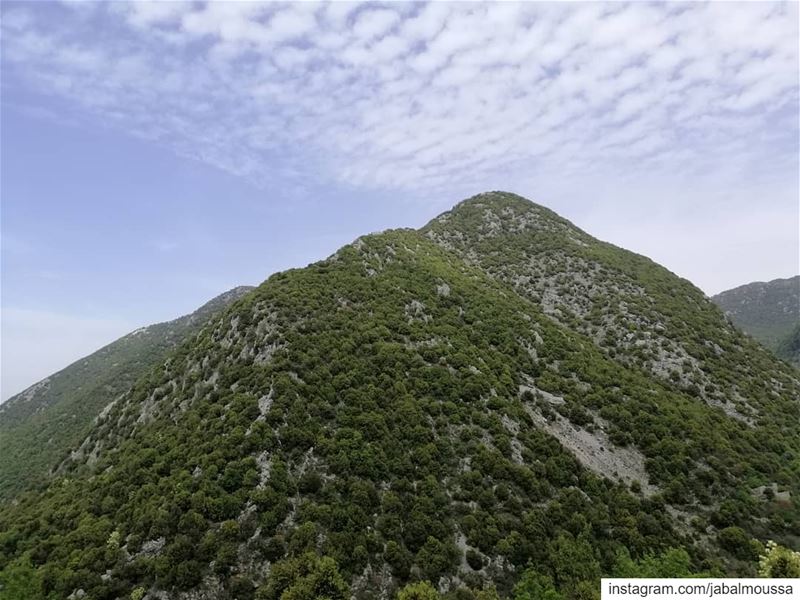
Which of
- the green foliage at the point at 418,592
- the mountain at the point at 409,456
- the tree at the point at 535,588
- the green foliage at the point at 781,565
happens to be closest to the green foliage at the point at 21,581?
the mountain at the point at 409,456

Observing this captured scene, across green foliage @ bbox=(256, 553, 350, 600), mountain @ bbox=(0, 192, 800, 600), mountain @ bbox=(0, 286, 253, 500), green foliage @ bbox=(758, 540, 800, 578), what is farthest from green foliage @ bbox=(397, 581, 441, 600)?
mountain @ bbox=(0, 286, 253, 500)

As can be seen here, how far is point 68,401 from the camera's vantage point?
101 metres

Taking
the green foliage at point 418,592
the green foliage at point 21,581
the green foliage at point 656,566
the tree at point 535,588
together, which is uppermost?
the green foliage at point 21,581

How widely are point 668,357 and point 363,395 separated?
4250 centimetres

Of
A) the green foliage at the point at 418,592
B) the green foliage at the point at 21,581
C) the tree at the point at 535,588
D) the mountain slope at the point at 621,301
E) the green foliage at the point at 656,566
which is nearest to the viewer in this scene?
the green foliage at the point at 418,592

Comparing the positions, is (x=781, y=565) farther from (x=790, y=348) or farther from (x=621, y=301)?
(x=790, y=348)

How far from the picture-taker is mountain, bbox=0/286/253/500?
69875 mm

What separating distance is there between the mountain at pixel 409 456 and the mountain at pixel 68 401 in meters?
22.3

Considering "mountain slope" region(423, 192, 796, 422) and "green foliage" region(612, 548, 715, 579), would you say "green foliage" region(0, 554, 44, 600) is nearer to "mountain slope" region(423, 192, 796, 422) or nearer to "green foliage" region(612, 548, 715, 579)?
"green foliage" region(612, 548, 715, 579)

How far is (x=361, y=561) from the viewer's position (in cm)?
2730

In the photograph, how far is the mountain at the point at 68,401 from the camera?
69875mm

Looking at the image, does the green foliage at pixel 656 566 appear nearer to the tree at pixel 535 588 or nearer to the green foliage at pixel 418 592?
the tree at pixel 535 588

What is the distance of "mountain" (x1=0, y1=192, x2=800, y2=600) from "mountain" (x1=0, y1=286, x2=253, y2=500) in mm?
22331

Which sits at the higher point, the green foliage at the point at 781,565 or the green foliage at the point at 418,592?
the green foliage at the point at 418,592
